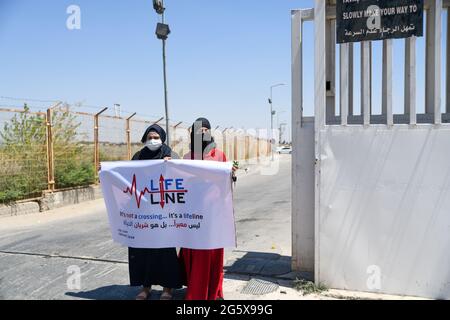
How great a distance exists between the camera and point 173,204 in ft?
14.6

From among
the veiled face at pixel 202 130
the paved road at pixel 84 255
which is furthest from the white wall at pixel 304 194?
the veiled face at pixel 202 130

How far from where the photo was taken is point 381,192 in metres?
4.32

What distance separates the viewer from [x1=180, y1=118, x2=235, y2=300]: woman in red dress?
430 centimetres

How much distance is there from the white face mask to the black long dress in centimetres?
4

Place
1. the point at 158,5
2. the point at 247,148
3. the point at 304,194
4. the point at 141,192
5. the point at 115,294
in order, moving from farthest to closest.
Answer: the point at 247,148, the point at 158,5, the point at 304,194, the point at 115,294, the point at 141,192

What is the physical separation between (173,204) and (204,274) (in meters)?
0.80

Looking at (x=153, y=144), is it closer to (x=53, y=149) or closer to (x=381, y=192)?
(x=381, y=192)

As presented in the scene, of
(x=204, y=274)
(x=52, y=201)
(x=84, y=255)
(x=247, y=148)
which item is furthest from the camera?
(x=247, y=148)

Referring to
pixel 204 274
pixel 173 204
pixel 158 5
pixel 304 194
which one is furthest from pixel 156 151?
pixel 158 5

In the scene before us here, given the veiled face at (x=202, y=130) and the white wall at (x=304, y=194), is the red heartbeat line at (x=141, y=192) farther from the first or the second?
the white wall at (x=304, y=194)

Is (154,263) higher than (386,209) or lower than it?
lower

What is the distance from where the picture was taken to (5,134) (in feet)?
35.0

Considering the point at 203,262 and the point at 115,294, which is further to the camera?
the point at 115,294

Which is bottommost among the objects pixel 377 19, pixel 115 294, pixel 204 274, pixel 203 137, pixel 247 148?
pixel 115 294
